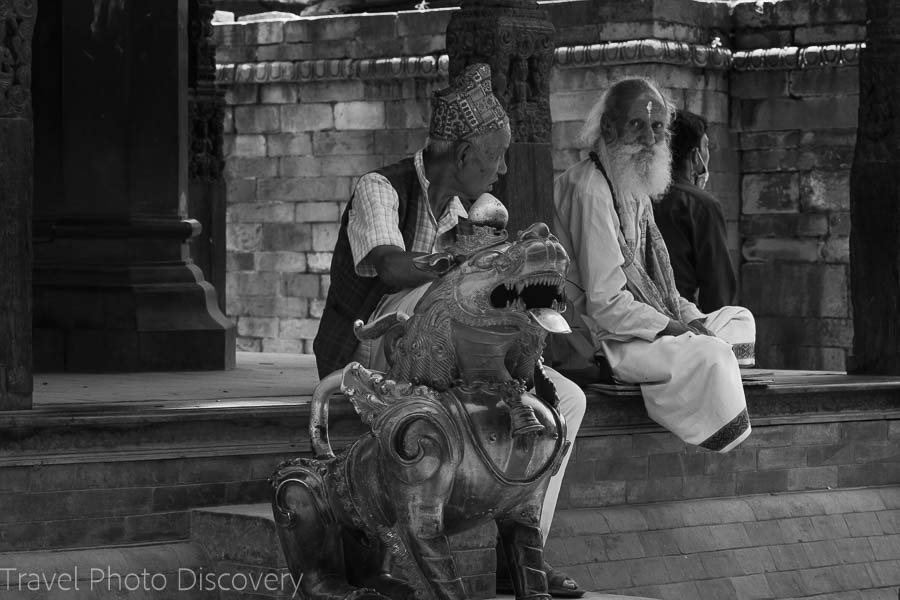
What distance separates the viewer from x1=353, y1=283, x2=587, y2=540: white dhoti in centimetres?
670

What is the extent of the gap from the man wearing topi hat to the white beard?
47.5 inches

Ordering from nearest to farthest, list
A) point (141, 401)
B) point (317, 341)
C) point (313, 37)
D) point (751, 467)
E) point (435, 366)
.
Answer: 1. point (435, 366)
2. point (317, 341)
3. point (141, 401)
4. point (751, 467)
5. point (313, 37)

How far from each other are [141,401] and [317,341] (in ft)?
3.12

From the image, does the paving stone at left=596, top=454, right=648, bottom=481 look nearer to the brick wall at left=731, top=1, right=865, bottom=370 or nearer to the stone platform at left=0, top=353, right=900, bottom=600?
the stone platform at left=0, top=353, right=900, bottom=600

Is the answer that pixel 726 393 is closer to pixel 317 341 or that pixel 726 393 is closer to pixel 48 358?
pixel 317 341

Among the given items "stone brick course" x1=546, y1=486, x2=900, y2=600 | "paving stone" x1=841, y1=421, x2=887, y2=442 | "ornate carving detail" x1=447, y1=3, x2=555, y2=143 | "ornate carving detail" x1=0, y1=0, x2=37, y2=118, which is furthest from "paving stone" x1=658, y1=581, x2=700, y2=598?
"ornate carving detail" x1=0, y1=0, x2=37, y2=118

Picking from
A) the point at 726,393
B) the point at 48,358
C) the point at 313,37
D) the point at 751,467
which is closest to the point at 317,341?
the point at 726,393

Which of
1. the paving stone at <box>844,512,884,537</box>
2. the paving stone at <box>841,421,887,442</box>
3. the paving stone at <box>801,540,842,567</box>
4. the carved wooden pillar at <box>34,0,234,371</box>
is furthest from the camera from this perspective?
the carved wooden pillar at <box>34,0,234,371</box>

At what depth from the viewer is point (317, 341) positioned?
23.8ft

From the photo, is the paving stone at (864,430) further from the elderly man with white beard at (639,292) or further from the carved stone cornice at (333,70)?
the carved stone cornice at (333,70)

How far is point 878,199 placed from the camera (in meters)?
9.77

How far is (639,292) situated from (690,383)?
1.66ft

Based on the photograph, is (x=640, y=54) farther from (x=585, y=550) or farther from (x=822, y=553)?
(x=585, y=550)

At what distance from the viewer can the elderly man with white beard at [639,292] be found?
7789mm
